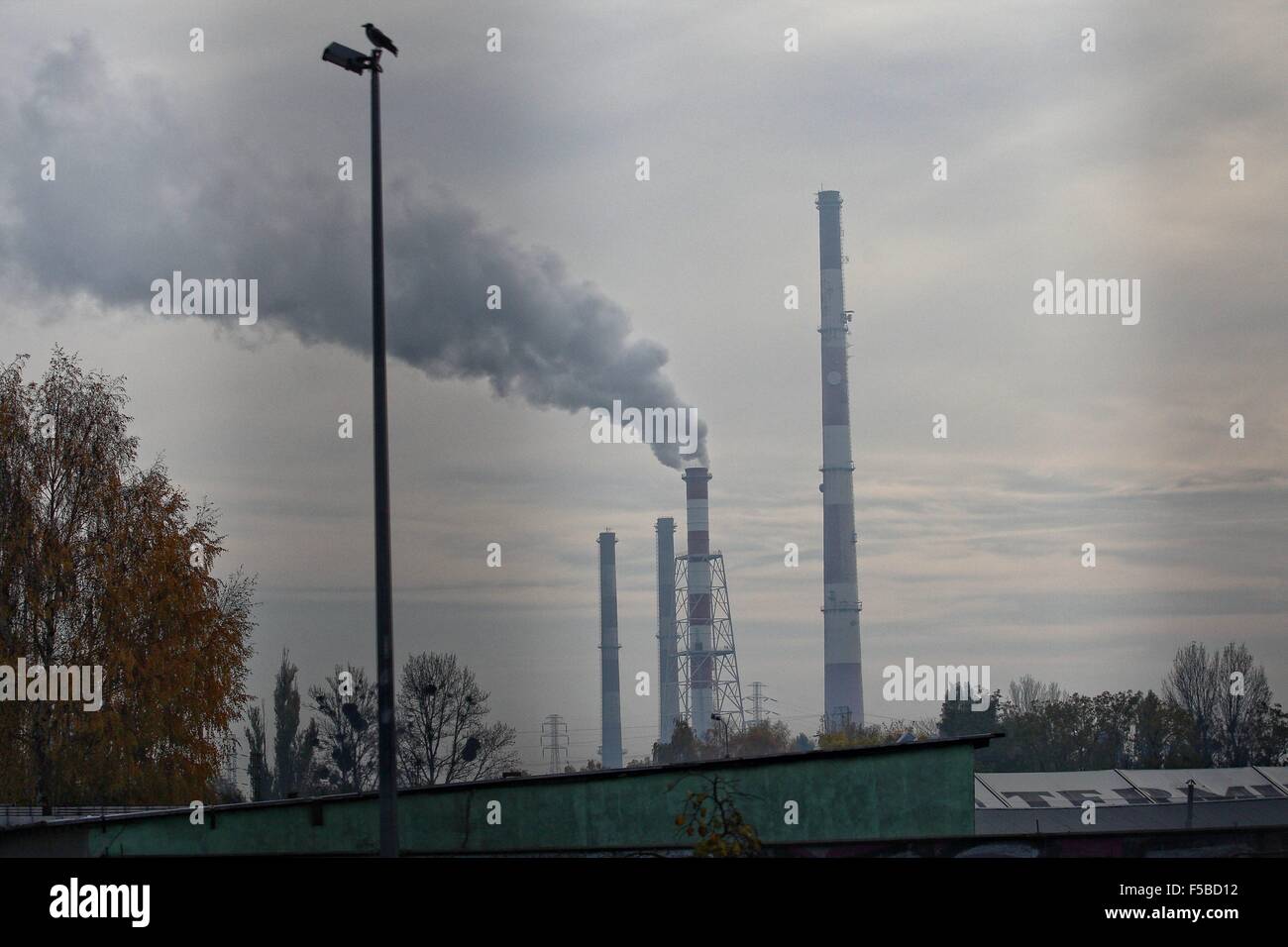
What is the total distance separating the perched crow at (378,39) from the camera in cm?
1600

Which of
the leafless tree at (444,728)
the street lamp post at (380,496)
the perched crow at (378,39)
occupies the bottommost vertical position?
the leafless tree at (444,728)

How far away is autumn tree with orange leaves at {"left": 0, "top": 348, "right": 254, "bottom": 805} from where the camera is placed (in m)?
32.6

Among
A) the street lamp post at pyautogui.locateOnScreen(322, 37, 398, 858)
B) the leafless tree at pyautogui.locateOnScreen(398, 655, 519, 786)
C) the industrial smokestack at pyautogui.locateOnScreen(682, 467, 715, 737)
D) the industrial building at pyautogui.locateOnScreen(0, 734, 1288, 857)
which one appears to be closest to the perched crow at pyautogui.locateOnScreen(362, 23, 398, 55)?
the street lamp post at pyautogui.locateOnScreen(322, 37, 398, 858)

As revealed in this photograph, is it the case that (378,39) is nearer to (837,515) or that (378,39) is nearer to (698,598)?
(837,515)

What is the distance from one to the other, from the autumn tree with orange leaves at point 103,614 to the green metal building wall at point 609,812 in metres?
13.2

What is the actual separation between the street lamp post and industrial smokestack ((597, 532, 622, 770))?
251 ft

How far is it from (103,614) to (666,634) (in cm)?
6680

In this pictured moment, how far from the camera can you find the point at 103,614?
110 ft

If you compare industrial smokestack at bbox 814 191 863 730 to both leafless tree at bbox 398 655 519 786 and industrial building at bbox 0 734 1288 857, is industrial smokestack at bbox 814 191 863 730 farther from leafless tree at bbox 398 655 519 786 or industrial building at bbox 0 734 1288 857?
industrial building at bbox 0 734 1288 857

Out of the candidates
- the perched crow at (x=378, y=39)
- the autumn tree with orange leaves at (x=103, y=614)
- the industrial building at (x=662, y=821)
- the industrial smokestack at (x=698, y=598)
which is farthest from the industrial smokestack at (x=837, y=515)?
the perched crow at (x=378, y=39)

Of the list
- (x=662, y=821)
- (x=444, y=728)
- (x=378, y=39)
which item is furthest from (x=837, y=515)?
(x=378, y=39)

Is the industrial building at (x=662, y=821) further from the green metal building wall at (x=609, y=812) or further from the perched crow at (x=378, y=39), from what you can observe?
the perched crow at (x=378, y=39)
